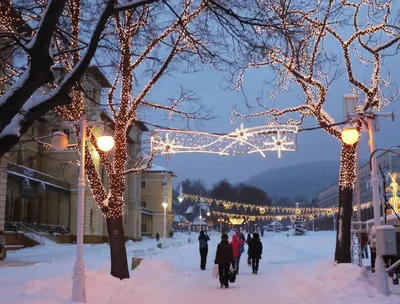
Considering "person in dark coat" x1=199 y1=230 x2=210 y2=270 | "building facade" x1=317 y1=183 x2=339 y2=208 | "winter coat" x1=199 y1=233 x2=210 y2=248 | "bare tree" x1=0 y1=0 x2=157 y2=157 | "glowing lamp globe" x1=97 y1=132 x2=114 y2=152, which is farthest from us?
"building facade" x1=317 y1=183 x2=339 y2=208

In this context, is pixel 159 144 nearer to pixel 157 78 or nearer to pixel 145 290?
pixel 157 78

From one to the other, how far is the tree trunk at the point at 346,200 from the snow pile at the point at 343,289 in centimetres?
240

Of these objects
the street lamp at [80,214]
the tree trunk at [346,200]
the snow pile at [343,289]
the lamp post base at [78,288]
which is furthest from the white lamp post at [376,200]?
the lamp post base at [78,288]

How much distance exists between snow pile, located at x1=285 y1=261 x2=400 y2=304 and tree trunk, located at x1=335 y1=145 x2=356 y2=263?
7.87 ft

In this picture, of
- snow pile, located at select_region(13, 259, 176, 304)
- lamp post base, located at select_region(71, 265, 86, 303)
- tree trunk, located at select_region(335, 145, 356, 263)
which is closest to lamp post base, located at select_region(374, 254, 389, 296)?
snow pile, located at select_region(13, 259, 176, 304)

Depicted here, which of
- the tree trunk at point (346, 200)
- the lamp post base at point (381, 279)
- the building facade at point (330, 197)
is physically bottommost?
the lamp post base at point (381, 279)

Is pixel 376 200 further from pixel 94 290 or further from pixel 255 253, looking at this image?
pixel 255 253

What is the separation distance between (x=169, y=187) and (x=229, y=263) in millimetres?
76315

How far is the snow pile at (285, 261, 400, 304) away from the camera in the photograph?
1060cm

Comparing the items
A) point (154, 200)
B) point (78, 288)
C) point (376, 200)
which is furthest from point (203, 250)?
point (154, 200)

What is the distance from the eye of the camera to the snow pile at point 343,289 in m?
10.6

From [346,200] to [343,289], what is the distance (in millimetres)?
5691

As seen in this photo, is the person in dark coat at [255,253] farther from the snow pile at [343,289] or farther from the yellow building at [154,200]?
the yellow building at [154,200]

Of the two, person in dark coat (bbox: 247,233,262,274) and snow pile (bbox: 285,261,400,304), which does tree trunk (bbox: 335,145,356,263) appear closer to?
snow pile (bbox: 285,261,400,304)
